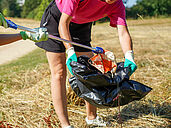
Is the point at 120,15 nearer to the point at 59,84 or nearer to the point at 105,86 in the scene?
the point at 105,86

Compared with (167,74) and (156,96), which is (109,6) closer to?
(156,96)

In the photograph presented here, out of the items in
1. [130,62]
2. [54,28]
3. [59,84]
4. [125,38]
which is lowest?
[59,84]

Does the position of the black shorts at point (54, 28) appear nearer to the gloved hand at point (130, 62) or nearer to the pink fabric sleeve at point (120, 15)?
the pink fabric sleeve at point (120, 15)

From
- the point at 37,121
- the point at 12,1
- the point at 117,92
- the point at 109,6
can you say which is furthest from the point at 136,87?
the point at 12,1

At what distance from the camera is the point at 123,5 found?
6.18ft

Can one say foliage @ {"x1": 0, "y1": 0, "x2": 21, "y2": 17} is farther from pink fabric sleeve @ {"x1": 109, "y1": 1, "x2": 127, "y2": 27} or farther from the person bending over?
pink fabric sleeve @ {"x1": 109, "y1": 1, "x2": 127, "y2": 27}

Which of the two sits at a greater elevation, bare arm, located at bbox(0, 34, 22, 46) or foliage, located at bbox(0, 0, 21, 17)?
foliage, located at bbox(0, 0, 21, 17)

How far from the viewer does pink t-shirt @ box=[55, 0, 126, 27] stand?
1.58m

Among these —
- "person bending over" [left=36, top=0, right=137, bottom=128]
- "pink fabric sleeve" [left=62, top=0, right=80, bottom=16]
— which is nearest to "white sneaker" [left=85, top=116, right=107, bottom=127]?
"person bending over" [left=36, top=0, right=137, bottom=128]

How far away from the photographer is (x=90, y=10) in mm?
1741

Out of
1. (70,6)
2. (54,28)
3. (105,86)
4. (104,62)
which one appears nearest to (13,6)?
(54,28)

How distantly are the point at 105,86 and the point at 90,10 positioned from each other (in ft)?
2.21

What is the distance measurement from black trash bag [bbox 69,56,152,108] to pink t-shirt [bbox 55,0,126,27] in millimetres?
421

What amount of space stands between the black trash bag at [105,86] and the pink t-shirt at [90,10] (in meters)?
0.42
